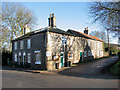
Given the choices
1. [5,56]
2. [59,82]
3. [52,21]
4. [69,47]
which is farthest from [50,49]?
[5,56]

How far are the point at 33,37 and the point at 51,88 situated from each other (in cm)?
1360

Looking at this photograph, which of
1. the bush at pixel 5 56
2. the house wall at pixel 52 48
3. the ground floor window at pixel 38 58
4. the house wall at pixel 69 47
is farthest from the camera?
the bush at pixel 5 56

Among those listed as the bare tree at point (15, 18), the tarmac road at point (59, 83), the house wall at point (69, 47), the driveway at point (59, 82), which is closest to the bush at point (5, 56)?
the bare tree at point (15, 18)

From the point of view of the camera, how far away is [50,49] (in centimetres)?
1689

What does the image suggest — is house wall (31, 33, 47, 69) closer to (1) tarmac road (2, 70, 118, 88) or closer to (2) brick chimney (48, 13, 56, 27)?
(2) brick chimney (48, 13, 56, 27)

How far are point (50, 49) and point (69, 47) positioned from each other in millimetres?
4830

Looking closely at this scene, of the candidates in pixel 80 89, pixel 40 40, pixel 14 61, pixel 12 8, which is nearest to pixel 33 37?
pixel 40 40

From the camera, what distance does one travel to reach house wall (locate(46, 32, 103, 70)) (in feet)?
55.3

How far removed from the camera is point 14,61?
25.7m

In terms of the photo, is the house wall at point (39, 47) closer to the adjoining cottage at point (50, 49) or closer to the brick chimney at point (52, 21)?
the adjoining cottage at point (50, 49)

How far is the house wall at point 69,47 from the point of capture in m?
16.8

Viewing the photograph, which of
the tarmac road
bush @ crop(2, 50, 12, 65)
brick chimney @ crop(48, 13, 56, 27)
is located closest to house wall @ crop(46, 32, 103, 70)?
brick chimney @ crop(48, 13, 56, 27)

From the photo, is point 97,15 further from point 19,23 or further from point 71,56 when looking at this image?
point 19,23

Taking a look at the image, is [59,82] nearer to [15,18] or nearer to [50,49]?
[50,49]
